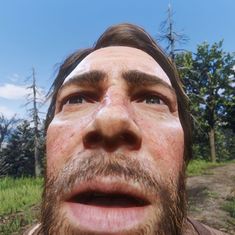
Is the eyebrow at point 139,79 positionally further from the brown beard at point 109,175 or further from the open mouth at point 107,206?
the open mouth at point 107,206

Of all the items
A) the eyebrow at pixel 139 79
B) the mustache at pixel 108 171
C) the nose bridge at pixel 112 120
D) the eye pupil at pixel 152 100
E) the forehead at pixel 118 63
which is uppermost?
the forehead at pixel 118 63

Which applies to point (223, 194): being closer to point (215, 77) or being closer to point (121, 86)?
point (121, 86)

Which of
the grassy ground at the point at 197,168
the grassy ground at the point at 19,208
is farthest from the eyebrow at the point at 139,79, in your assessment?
the grassy ground at the point at 197,168

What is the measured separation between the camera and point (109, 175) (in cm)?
107

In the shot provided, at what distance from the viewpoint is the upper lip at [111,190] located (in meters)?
1.05

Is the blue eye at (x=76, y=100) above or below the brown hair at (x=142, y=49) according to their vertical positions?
below

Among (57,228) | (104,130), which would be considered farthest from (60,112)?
(57,228)

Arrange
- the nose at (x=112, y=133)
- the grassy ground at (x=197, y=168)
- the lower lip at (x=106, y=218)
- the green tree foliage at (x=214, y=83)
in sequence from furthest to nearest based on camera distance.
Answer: the green tree foliage at (x=214, y=83) < the grassy ground at (x=197, y=168) < the nose at (x=112, y=133) < the lower lip at (x=106, y=218)

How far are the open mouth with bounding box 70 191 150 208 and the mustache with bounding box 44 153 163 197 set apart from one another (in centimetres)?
5

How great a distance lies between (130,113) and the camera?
1.27 metres

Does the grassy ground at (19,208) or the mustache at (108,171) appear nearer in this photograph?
the mustache at (108,171)

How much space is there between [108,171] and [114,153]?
72 mm

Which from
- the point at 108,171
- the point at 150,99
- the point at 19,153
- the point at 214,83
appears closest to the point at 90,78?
the point at 150,99

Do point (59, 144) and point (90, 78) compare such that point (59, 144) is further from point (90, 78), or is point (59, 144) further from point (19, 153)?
point (19, 153)
